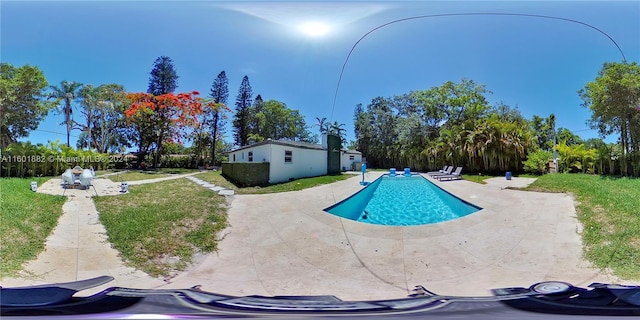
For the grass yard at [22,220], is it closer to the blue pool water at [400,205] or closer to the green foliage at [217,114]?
the green foliage at [217,114]

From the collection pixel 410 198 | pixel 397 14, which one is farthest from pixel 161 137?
pixel 410 198

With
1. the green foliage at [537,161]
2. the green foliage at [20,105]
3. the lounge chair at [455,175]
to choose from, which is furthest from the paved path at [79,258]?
the green foliage at [537,161]

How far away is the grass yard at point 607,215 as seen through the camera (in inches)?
72.0

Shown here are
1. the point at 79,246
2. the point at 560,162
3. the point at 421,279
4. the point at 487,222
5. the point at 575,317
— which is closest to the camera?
the point at 575,317

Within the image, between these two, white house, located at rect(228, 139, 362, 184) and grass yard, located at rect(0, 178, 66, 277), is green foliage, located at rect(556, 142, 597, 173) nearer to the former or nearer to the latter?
white house, located at rect(228, 139, 362, 184)

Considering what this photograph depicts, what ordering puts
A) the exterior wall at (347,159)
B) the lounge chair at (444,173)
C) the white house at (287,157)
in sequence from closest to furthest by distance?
the white house at (287,157) < the exterior wall at (347,159) < the lounge chair at (444,173)

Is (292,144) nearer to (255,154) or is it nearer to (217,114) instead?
(255,154)

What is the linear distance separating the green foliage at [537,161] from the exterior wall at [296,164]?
2642 mm

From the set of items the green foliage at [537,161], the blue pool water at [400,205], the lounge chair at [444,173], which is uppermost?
the green foliage at [537,161]

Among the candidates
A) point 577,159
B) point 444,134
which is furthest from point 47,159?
point 577,159

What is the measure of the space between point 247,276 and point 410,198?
195 centimetres

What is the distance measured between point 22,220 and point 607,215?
500 cm

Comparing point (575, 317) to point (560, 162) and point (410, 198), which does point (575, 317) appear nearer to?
point (410, 198)

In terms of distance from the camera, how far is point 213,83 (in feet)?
6.10
